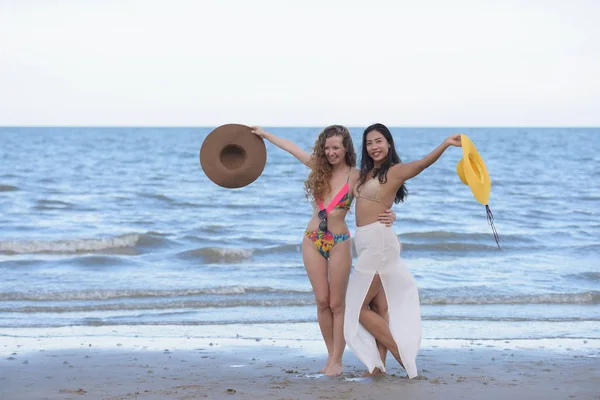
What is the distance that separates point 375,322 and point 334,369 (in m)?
0.49

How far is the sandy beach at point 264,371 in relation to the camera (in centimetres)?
527

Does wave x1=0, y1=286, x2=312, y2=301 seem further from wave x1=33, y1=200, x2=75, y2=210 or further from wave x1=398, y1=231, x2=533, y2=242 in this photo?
wave x1=33, y1=200, x2=75, y2=210

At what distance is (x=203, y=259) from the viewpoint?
12.2m

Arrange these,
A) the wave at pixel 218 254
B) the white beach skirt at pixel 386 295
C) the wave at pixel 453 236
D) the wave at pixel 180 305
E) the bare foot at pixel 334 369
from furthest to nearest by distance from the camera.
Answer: the wave at pixel 453 236 < the wave at pixel 218 254 < the wave at pixel 180 305 < the bare foot at pixel 334 369 < the white beach skirt at pixel 386 295

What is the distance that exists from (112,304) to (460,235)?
7735 mm

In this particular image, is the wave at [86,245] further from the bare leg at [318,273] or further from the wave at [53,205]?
the bare leg at [318,273]

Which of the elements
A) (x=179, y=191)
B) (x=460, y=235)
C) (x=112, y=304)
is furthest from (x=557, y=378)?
(x=179, y=191)

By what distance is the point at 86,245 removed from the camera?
1340cm

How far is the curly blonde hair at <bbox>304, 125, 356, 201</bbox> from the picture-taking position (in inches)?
222

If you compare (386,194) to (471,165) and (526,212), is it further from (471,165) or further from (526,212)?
(526,212)

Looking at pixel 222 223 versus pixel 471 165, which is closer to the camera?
pixel 471 165

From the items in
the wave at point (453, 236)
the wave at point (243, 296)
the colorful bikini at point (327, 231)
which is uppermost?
the colorful bikini at point (327, 231)

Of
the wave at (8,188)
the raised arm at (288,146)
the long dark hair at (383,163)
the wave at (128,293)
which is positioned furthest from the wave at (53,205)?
the long dark hair at (383,163)

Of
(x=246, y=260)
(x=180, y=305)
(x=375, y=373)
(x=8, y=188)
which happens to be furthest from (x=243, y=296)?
(x=8, y=188)
